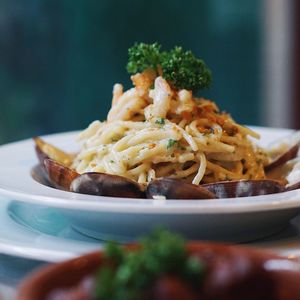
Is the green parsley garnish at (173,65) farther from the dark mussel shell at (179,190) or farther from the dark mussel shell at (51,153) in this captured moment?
the dark mussel shell at (179,190)

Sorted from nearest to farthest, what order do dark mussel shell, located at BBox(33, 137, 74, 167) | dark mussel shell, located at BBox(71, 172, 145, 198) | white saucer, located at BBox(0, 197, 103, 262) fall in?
1. white saucer, located at BBox(0, 197, 103, 262)
2. dark mussel shell, located at BBox(71, 172, 145, 198)
3. dark mussel shell, located at BBox(33, 137, 74, 167)

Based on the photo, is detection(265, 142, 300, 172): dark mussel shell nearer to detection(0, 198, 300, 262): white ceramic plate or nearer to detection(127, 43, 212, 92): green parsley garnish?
detection(127, 43, 212, 92): green parsley garnish

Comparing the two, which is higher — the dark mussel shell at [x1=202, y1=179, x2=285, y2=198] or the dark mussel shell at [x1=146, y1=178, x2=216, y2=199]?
the dark mussel shell at [x1=146, y1=178, x2=216, y2=199]

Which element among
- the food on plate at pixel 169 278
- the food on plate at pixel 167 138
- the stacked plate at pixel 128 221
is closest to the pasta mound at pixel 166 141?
the food on plate at pixel 167 138

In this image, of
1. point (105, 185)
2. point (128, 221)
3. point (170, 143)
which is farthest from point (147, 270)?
point (170, 143)

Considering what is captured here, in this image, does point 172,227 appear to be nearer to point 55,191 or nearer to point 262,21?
point 55,191

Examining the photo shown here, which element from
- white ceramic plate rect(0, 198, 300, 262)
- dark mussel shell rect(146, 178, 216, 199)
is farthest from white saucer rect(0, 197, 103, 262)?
dark mussel shell rect(146, 178, 216, 199)
